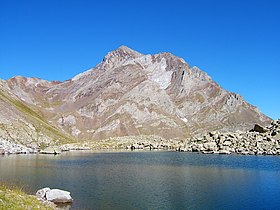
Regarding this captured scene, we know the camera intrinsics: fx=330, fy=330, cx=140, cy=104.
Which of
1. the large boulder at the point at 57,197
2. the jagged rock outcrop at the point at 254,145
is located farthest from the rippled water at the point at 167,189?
the jagged rock outcrop at the point at 254,145

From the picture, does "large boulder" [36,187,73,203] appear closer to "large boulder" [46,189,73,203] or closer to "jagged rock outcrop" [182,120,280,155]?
"large boulder" [46,189,73,203]

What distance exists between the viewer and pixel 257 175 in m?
82.9

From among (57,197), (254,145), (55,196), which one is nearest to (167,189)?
(57,197)

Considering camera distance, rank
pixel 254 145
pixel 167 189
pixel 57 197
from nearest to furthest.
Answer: pixel 57 197 < pixel 167 189 < pixel 254 145

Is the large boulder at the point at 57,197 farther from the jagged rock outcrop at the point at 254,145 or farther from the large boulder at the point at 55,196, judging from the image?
the jagged rock outcrop at the point at 254,145

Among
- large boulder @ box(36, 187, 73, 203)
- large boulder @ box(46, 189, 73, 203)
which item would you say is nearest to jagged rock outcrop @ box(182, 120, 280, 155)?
large boulder @ box(46, 189, 73, 203)

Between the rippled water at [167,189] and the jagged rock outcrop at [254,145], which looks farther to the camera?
the jagged rock outcrop at [254,145]

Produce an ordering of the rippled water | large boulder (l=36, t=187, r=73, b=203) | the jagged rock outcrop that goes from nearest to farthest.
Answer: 1. large boulder (l=36, t=187, r=73, b=203)
2. the rippled water
3. the jagged rock outcrop

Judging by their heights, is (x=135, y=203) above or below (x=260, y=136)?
below

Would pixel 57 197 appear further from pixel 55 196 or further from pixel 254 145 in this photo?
pixel 254 145

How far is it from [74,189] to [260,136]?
152 meters

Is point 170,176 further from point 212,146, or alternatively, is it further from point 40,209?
point 212,146

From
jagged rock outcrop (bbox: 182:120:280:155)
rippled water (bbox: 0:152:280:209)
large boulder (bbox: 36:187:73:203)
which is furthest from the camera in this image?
jagged rock outcrop (bbox: 182:120:280:155)

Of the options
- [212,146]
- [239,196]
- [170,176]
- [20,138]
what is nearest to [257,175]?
[170,176]
